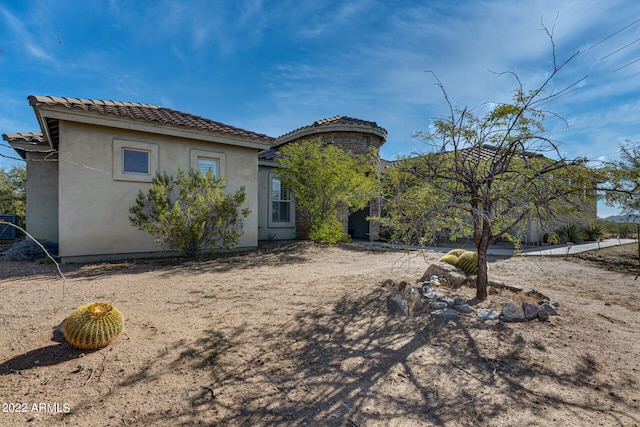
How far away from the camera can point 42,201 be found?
9531 mm

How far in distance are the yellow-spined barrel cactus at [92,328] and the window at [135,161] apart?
6063mm

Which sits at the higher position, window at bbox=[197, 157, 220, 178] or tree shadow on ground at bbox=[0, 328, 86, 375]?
window at bbox=[197, 157, 220, 178]

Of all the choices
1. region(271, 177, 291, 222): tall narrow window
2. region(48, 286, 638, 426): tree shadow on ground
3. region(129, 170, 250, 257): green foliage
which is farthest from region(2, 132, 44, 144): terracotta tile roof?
region(48, 286, 638, 426): tree shadow on ground

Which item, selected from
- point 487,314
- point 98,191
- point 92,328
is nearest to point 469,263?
point 487,314

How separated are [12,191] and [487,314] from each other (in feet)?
79.3

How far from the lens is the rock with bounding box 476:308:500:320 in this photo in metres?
3.93

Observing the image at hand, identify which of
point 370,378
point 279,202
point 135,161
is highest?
point 135,161

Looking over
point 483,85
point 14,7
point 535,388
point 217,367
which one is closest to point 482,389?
point 535,388

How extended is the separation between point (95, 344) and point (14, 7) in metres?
3.20

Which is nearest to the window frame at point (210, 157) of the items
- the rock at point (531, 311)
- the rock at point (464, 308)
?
the rock at point (464, 308)

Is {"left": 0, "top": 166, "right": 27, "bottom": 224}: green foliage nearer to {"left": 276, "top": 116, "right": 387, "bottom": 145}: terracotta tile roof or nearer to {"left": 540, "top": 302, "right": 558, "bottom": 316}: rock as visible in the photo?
{"left": 276, "top": 116, "right": 387, "bottom": 145}: terracotta tile roof

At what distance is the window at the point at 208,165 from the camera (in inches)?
363

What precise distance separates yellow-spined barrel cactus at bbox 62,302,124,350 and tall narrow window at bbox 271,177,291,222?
950 centimetres

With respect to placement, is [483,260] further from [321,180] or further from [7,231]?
[7,231]
